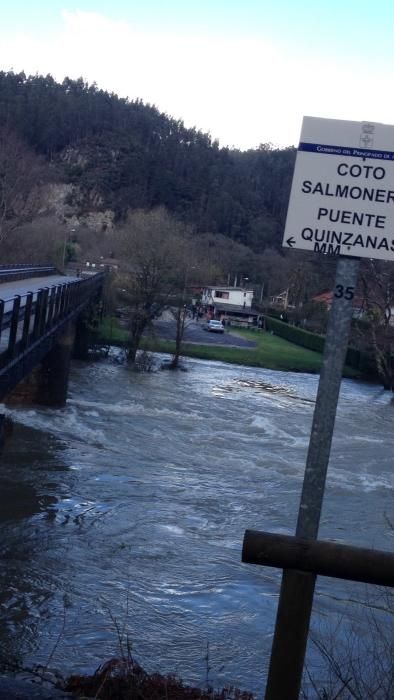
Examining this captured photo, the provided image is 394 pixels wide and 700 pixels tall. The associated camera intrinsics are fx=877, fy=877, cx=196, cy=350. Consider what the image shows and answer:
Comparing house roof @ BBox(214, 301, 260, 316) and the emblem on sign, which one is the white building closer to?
house roof @ BBox(214, 301, 260, 316)

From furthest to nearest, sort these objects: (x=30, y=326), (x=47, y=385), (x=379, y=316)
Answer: (x=379, y=316) → (x=47, y=385) → (x=30, y=326)

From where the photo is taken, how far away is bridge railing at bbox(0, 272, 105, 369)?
47.7 feet

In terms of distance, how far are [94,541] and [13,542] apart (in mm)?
1401

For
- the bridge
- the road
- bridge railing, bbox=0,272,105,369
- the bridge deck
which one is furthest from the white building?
bridge railing, bbox=0,272,105,369

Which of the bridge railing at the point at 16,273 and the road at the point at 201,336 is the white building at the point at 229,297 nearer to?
the road at the point at 201,336

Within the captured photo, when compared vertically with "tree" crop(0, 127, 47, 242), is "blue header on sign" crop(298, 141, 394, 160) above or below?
below

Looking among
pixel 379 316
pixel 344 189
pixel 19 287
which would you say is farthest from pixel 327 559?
pixel 379 316

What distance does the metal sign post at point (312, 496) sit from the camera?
307cm

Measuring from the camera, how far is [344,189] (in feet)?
10.4

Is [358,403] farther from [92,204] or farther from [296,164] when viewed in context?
[92,204]

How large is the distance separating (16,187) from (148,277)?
1272cm

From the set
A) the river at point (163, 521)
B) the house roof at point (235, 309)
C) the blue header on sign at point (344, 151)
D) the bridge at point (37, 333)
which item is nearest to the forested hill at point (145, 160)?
the house roof at point (235, 309)

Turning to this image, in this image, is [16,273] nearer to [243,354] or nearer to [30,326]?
[30,326]

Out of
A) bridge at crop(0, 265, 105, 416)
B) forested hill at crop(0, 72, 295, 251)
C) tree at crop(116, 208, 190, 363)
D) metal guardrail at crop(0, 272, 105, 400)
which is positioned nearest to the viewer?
metal guardrail at crop(0, 272, 105, 400)
